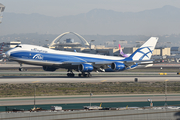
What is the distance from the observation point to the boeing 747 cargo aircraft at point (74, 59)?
56.5m

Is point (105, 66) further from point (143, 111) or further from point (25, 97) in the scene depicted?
point (143, 111)

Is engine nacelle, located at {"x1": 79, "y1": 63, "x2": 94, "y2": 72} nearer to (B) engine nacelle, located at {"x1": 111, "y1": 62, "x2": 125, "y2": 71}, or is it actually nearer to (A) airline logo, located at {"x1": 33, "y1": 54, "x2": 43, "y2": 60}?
(B) engine nacelle, located at {"x1": 111, "y1": 62, "x2": 125, "y2": 71}

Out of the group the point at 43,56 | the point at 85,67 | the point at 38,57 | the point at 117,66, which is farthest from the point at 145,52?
the point at 38,57

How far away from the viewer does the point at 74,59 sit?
199 ft

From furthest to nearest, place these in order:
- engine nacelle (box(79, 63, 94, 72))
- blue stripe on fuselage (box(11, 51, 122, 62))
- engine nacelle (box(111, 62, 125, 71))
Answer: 1. engine nacelle (box(111, 62, 125, 71))
2. engine nacelle (box(79, 63, 94, 72))
3. blue stripe on fuselage (box(11, 51, 122, 62))

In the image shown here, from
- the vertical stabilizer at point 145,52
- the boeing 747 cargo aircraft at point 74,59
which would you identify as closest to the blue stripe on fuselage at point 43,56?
the boeing 747 cargo aircraft at point 74,59

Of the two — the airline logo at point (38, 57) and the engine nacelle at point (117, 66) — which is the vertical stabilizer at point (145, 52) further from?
the airline logo at point (38, 57)

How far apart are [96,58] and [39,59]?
14956 mm

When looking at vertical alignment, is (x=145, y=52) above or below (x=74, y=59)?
above

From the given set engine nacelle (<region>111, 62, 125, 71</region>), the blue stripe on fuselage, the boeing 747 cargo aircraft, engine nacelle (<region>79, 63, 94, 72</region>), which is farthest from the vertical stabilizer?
the blue stripe on fuselage

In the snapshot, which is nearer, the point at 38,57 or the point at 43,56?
the point at 38,57

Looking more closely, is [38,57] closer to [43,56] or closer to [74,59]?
[43,56]

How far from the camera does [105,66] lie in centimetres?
6072

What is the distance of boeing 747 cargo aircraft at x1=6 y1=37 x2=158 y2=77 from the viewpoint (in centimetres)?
5647
